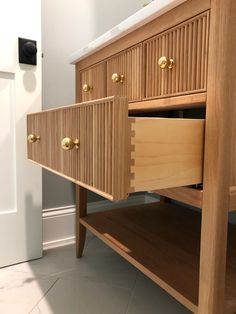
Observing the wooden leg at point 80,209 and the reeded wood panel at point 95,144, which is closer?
the reeded wood panel at point 95,144

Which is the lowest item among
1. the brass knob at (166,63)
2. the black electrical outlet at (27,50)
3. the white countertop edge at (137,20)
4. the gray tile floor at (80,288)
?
the gray tile floor at (80,288)

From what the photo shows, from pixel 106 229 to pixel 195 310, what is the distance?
19.2 inches

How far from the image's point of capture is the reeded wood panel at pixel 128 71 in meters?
0.72

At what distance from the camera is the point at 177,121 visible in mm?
493

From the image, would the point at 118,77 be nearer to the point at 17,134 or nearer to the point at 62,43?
the point at 17,134

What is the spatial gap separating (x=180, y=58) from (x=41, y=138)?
0.39m

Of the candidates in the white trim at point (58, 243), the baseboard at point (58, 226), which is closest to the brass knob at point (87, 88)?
the baseboard at point (58, 226)

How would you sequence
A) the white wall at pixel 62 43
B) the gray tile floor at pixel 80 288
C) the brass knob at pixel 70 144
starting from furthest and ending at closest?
the white wall at pixel 62 43
the gray tile floor at pixel 80 288
the brass knob at pixel 70 144

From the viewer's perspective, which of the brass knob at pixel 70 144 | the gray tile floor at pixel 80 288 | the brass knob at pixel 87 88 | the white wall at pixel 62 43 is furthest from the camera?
the white wall at pixel 62 43

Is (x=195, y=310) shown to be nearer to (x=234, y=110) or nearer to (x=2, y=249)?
(x=234, y=110)

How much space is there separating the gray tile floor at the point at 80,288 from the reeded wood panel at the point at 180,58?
65cm

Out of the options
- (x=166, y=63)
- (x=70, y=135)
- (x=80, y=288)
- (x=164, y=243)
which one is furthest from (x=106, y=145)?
(x=80, y=288)

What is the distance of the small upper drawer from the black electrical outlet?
21cm

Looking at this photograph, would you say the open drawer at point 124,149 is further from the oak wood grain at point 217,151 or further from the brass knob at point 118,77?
the brass knob at point 118,77
